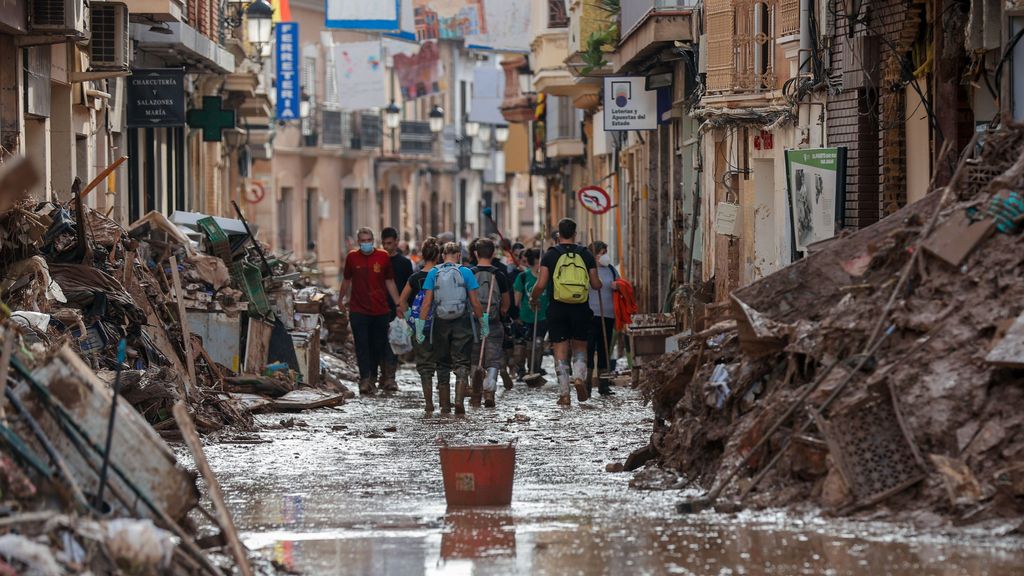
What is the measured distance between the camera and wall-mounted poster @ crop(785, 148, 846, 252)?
16.6 m

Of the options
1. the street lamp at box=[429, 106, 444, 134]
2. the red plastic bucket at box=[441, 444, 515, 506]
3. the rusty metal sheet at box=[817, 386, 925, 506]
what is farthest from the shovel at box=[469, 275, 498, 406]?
the street lamp at box=[429, 106, 444, 134]

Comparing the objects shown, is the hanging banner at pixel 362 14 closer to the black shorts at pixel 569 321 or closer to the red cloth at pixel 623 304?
the red cloth at pixel 623 304

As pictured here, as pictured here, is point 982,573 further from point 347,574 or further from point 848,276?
point 848,276

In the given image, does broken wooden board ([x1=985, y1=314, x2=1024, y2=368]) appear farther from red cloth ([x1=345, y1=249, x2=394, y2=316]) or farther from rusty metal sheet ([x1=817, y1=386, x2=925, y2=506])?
red cloth ([x1=345, y1=249, x2=394, y2=316])

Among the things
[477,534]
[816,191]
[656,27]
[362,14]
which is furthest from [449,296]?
[362,14]

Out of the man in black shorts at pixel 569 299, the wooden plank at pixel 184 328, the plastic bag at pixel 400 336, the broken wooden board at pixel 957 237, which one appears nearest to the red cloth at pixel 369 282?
the plastic bag at pixel 400 336

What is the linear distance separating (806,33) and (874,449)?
9.80 meters

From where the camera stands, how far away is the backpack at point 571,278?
18.2 meters

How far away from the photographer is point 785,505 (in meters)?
9.54

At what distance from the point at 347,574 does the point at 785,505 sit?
2392mm

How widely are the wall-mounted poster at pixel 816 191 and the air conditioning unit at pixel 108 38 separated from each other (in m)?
8.01

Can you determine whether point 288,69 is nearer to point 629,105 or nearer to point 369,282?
point 629,105

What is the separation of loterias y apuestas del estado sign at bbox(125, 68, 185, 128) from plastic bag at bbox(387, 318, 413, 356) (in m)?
8.50

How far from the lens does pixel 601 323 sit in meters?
19.5
